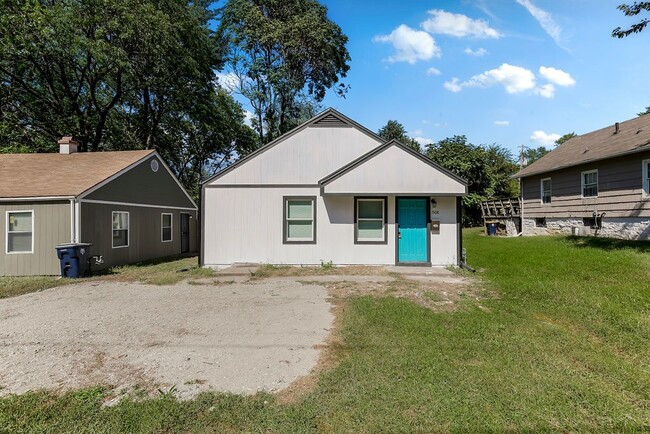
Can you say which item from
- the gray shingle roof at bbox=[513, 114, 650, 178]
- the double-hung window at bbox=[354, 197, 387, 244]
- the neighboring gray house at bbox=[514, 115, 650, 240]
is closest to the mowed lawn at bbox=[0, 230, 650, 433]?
the double-hung window at bbox=[354, 197, 387, 244]

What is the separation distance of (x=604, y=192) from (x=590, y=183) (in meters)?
0.96

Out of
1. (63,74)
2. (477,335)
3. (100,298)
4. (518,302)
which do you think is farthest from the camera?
(63,74)

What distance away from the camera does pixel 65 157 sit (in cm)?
1354

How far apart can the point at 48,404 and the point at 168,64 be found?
2190 centimetres

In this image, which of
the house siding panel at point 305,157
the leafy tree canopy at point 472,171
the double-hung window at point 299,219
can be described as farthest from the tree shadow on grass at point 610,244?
the leafy tree canopy at point 472,171

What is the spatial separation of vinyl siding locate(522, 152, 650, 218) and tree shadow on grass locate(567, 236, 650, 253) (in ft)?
3.90

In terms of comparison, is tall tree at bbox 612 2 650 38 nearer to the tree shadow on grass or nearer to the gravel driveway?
the tree shadow on grass

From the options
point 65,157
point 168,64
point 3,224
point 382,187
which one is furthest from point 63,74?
point 382,187

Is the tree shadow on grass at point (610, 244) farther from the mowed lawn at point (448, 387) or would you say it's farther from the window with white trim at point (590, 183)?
the mowed lawn at point (448, 387)

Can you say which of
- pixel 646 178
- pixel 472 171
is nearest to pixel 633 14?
pixel 646 178

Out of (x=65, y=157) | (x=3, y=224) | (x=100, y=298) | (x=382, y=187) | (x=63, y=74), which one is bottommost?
(x=100, y=298)

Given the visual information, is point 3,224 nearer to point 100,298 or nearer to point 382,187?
point 100,298

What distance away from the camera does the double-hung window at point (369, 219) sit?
10.2 metres

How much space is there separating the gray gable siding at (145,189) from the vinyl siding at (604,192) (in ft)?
61.4
